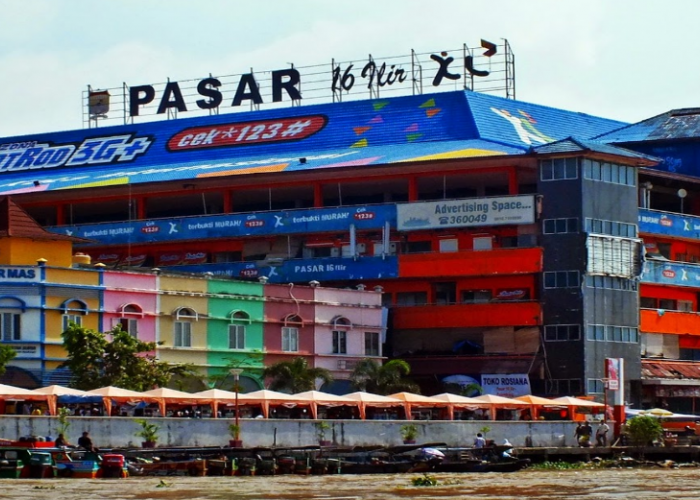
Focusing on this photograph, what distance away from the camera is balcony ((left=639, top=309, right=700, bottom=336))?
382 ft

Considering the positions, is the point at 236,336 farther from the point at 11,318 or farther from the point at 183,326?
the point at 11,318

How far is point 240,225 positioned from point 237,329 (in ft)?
53.0

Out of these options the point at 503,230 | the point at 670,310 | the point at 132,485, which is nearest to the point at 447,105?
the point at 503,230

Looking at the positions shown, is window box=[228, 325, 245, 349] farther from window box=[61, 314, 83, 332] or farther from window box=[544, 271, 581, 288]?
window box=[544, 271, 581, 288]

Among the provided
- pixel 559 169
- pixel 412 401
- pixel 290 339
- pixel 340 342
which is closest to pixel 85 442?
pixel 412 401

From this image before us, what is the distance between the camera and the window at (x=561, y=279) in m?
112

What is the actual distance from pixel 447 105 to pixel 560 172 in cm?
1186

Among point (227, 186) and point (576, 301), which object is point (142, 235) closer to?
point (227, 186)

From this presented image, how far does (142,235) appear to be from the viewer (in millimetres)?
121938

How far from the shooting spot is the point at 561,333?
11169 centimetres

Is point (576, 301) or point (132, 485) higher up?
point (576, 301)

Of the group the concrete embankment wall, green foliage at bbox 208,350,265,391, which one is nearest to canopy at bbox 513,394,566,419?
the concrete embankment wall

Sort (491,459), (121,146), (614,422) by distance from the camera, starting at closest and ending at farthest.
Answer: (491,459)
(614,422)
(121,146)

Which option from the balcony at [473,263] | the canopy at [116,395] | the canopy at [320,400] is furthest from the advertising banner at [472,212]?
the canopy at [116,395]
